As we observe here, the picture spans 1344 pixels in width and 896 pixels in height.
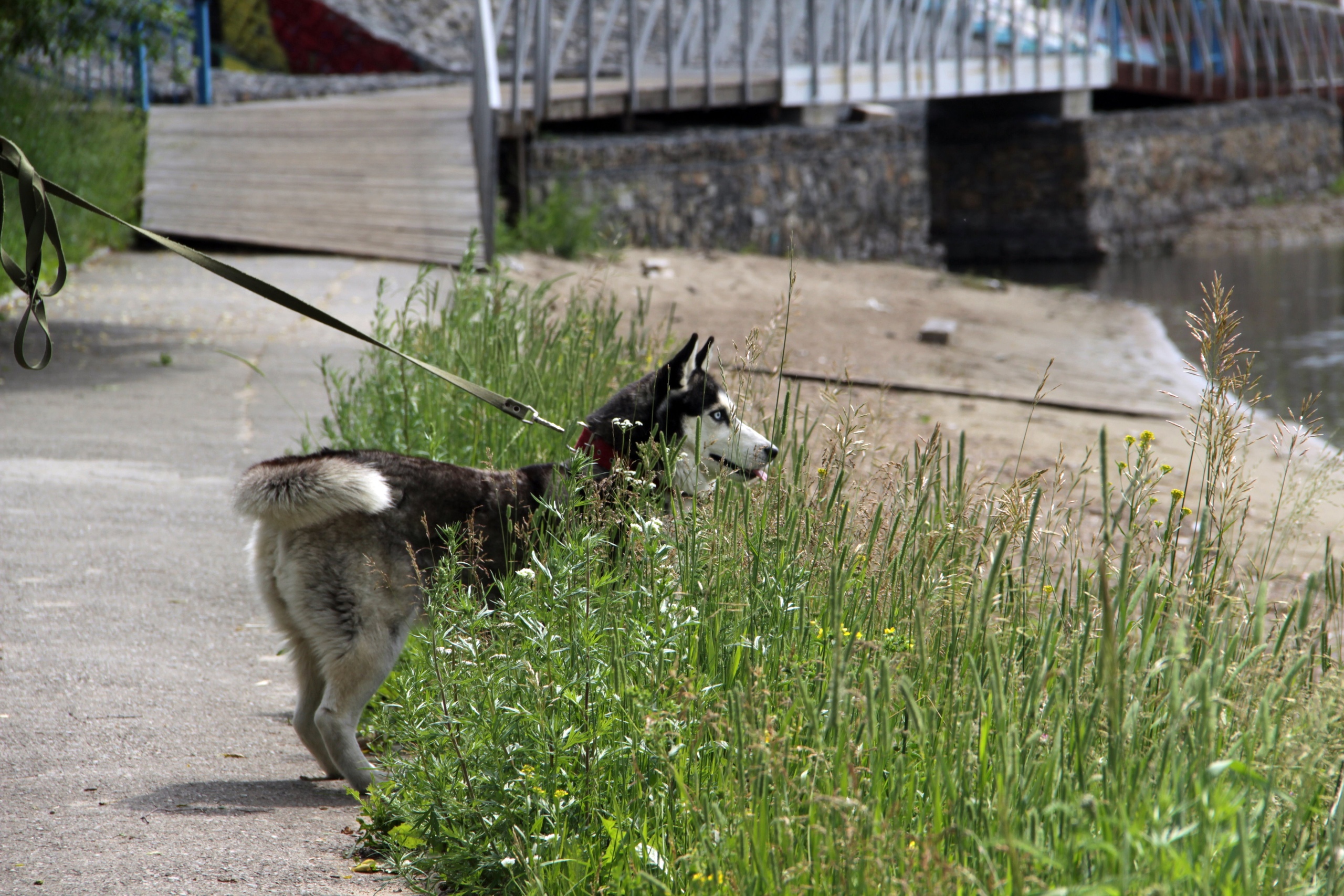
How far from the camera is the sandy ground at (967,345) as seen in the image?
7996mm

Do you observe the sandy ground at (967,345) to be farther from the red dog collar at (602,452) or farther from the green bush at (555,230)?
the red dog collar at (602,452)

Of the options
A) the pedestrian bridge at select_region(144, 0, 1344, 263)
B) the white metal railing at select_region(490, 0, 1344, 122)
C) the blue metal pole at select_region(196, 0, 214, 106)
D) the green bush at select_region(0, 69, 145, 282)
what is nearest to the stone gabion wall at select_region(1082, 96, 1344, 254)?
the white metal railing at select_region(490, 0, 1344, 122)

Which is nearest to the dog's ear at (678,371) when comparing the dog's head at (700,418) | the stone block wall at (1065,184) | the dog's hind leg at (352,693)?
the dog's head at (700,418)

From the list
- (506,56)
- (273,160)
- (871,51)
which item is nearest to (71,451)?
(273,160)

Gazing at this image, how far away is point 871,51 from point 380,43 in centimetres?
958

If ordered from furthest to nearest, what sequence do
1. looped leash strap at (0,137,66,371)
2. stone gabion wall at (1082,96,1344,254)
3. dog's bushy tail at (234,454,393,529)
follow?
stone gabion wall at (1082,96,1344,254) < looped leash strap at (0,137,66,371) < dog's bushy tail at (234,454,393,529)

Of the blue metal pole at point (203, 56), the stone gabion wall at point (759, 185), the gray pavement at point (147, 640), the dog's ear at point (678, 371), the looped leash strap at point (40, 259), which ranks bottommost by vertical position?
the gray pavement at point (147, 640)

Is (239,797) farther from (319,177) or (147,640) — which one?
(319,177)

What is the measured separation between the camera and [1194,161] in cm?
2725

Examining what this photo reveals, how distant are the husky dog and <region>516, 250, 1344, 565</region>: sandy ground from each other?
1.51m

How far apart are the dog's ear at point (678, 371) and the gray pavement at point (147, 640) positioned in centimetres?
155

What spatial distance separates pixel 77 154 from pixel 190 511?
7554 millimetres

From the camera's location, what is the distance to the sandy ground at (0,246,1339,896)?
109 inches

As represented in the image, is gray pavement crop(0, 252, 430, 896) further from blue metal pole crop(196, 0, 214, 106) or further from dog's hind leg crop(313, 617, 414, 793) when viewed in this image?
blue metal pole crop(196, 0, 214, 106)
